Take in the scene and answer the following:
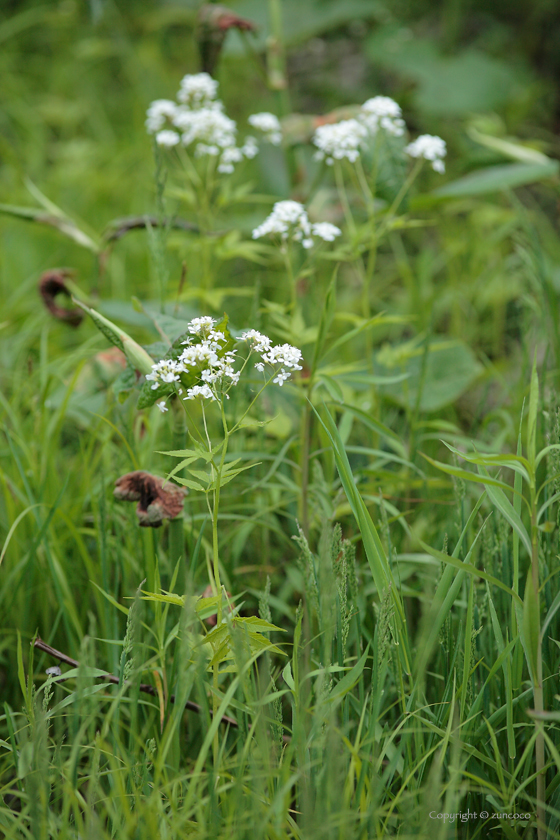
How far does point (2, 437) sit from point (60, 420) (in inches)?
11.7

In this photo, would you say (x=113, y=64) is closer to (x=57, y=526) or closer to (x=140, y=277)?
(x=140, y=277)

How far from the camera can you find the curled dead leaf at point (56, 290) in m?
1.54

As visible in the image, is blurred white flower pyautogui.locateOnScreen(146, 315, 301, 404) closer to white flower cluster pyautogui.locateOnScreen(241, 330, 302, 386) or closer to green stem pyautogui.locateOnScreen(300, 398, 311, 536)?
white flower cluster pyautogui.locateOnScreen(241, 330, 302, 386)

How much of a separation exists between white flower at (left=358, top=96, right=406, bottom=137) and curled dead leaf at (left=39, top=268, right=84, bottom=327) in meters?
0.77

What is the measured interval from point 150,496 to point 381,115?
98 cm

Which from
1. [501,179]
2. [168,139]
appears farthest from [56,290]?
[501,179]

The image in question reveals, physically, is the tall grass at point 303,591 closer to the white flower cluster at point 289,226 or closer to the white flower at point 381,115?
the white flower cluster at point 289,226

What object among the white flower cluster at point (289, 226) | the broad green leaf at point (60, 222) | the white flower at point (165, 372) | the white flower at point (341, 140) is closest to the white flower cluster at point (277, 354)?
the white flower at point (165, 372)

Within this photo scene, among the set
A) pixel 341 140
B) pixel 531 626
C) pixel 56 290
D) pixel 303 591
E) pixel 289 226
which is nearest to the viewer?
pixel 531 626

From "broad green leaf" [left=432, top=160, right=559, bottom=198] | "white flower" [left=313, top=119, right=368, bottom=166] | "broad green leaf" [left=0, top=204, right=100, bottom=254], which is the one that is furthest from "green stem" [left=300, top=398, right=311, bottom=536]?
"broad green leaf" [left=432, top=160, right=559, bottom=198]

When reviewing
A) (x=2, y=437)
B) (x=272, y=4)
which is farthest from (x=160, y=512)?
(x=272, y=4)

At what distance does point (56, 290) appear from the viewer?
1.59 meters

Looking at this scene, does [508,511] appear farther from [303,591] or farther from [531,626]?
[303,591]

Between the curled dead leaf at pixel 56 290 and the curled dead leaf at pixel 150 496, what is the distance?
711mm
